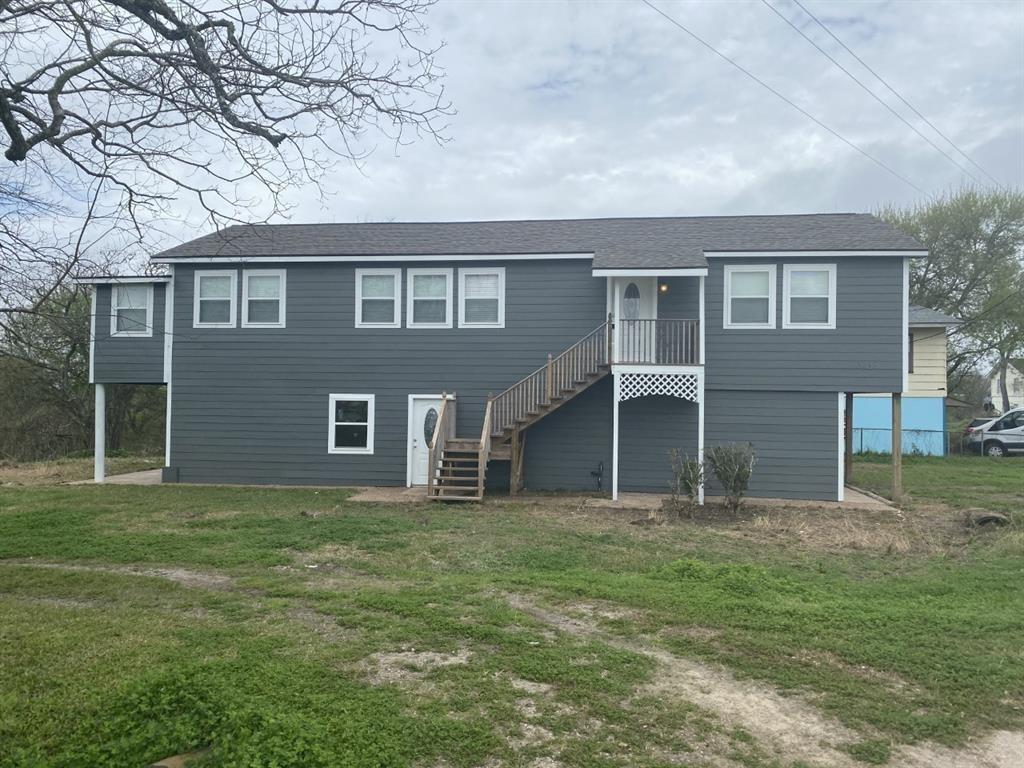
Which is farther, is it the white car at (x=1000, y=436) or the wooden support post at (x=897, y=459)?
the white car at (x=1000, y=436)

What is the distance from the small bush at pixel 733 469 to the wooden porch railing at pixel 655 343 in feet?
6.82

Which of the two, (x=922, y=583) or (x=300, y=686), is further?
(x=922, y=583)

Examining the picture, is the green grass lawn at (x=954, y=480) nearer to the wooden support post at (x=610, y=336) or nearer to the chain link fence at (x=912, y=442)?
the chain link fence at (x=912, y=442)

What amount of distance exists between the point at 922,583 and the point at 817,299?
7944 millimetres

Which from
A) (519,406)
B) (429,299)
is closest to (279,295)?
(429,299)

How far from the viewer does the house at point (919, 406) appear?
23781 mm

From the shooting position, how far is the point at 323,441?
15586mm

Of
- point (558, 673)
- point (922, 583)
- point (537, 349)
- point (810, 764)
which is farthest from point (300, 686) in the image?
point (537, 349)

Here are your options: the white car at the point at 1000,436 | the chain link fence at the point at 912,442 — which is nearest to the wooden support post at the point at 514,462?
the chain link fence at the point at 912,442

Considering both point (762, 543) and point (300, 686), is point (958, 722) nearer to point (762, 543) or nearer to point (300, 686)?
point (300, 686)

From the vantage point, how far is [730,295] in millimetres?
14375

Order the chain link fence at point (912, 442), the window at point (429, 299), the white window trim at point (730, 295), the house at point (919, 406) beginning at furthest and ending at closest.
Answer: the chain link fence at point (912, 442)
the house at point (919, 406)
the window at point (429, 299)
the white window trim at point (730, 295)

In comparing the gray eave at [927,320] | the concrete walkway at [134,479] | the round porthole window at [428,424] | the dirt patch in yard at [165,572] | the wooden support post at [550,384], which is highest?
the gray eave at [927,320]

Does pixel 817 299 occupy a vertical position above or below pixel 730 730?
above
